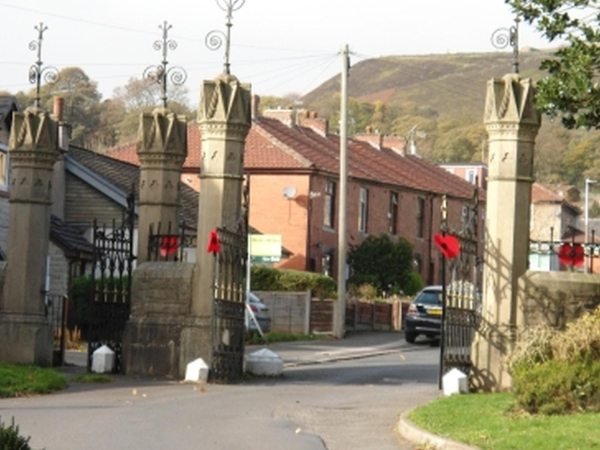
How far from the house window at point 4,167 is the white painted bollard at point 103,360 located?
15.0 m

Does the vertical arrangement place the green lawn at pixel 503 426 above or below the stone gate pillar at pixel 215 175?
below

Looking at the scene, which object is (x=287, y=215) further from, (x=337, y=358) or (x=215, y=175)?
(x=215, y=175)

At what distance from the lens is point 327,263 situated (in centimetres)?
5731

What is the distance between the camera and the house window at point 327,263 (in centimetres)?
5659

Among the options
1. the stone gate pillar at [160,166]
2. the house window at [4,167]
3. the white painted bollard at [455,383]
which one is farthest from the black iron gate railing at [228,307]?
the house window at [4,167]

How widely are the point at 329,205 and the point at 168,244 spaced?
31788mm

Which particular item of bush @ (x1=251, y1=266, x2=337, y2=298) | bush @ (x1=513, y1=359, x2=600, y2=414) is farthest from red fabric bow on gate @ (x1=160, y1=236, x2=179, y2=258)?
bush @ (x1=251, y1=266, x2=337, y2=298)

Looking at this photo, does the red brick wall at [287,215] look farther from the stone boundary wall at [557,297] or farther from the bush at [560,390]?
the bush at [560,390]

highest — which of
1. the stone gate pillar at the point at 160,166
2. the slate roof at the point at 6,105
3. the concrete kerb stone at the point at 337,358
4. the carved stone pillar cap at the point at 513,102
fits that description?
the slate roof at the point at 6,105

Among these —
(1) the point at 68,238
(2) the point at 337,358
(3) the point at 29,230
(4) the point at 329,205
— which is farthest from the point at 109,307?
(4) the point at 329,205

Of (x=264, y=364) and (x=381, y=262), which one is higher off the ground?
(x=381, y=262)

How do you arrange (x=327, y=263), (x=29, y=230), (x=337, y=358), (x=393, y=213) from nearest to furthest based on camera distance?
(x=29, y=230), (x=337, y=358), (x=327, y=263), (x=393, y=213)

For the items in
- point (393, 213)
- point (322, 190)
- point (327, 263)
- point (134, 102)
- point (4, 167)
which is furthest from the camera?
point (134, 102)

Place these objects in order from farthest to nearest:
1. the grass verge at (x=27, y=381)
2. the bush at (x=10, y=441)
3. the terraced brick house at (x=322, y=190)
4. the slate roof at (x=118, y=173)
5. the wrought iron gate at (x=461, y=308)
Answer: the terraced brick house at (x=322, y=190) < the slate roof at (x=118, y=173) < the wrought iron gate at (x=461, y=308) < the grass verge at (x=27, y=381) < the bush at (x=10, y=441)
